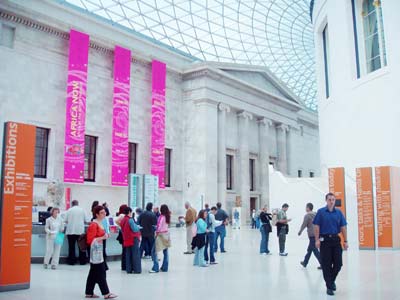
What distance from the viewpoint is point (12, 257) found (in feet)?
24.7

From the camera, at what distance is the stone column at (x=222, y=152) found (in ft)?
111

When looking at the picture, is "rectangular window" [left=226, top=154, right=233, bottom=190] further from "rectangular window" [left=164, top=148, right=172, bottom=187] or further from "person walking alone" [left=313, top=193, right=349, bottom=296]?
"person walking alone" [left=313, top=193, right=349, bottom=296]

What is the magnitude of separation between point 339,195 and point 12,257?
13.2 meters

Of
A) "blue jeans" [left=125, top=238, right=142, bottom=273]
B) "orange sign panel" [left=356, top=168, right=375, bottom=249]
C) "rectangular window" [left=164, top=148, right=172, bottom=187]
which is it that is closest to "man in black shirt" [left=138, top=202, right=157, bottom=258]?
"blue jeans" [left=125, top=238, right=142, bottom=273]

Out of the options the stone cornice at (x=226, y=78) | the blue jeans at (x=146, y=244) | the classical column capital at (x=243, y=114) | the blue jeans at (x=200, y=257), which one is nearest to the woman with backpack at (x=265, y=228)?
the blue jeans at (x=200, y=257)

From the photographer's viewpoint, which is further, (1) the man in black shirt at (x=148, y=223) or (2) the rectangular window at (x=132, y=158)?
(2) the rectangular window at (x=132, y=158)

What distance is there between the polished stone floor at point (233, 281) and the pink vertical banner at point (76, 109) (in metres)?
13.5

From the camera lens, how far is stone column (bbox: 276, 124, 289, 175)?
43219 millimetres

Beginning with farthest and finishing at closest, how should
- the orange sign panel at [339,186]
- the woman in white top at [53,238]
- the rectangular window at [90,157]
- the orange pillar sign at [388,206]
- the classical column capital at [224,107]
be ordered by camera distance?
1. the classical column capital at [224,107]
2. the rectangular window at [90,157]
3. the orange sign panel at [339,186]
4. the orange pillar sign at [388,206]
5. the woman in white top at [53,238]

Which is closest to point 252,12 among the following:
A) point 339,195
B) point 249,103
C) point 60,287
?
point 249,103

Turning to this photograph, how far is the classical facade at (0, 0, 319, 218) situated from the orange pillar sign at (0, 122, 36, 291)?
15807 millimetres

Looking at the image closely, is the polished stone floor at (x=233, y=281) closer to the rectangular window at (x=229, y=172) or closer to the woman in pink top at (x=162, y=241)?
the woman in pink top at (x=162, y=241)

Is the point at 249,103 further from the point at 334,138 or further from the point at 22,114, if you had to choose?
the point at 22,114

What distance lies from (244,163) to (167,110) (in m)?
9.17
